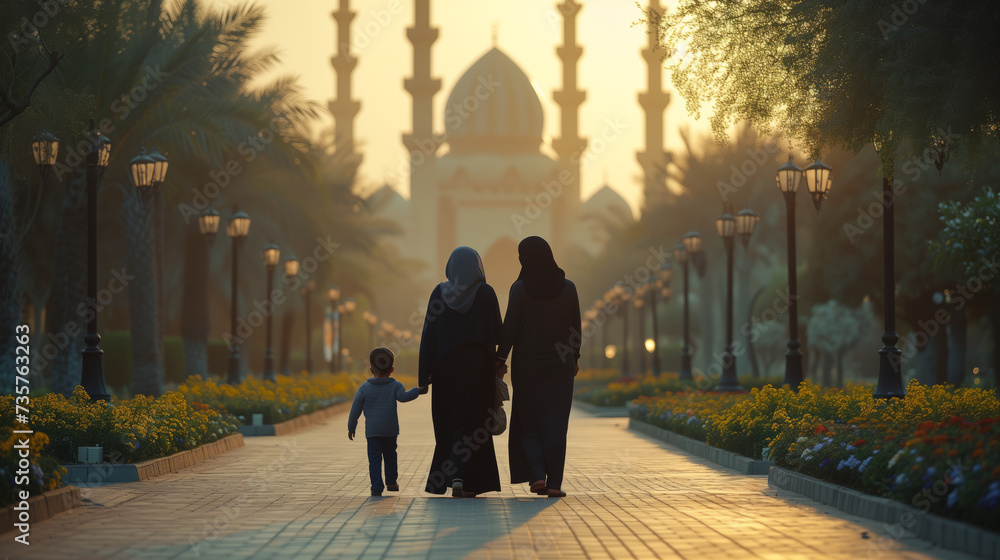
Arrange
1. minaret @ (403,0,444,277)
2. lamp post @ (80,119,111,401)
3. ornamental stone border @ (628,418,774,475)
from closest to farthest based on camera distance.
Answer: ornamental stone border @ (628,418,774,475) → lamp post @ (80,119,111,401) → minaret @ (403,0,444,277)

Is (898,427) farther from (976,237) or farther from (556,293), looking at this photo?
(976,237)

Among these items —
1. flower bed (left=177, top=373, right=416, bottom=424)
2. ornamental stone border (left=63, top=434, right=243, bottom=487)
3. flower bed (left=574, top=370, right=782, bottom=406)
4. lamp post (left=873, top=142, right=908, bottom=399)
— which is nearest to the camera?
ornamental stone border (left=63, top=434, right=243, bottom=487)

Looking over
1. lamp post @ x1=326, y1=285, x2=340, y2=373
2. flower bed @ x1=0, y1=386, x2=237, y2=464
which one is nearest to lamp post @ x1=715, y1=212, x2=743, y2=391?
flower bed @ x1=0, y1=386, x2=237, y2=464

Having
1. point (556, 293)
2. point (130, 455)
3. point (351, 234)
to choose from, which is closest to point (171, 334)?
point (351, 234)

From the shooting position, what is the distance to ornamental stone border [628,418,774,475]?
39.1 ft

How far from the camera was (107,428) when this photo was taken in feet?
36.9

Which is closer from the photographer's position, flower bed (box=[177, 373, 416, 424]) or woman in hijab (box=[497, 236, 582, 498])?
woman in hijab (box=[497, 236, 582, 498])

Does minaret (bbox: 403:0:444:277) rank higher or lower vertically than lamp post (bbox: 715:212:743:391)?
higher

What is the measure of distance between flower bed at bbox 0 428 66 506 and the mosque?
70.2m

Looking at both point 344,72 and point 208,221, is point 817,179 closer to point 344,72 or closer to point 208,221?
point 208,221

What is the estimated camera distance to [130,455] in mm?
11172

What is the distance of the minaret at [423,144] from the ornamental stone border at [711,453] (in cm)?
5936

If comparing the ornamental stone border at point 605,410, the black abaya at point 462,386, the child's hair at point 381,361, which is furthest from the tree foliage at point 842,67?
the ornamental stone border at point 605,410

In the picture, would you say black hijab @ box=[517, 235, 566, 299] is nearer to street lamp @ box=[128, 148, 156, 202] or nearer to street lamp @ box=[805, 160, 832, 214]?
street lamp @ box=[805, 160, 832, 214]
